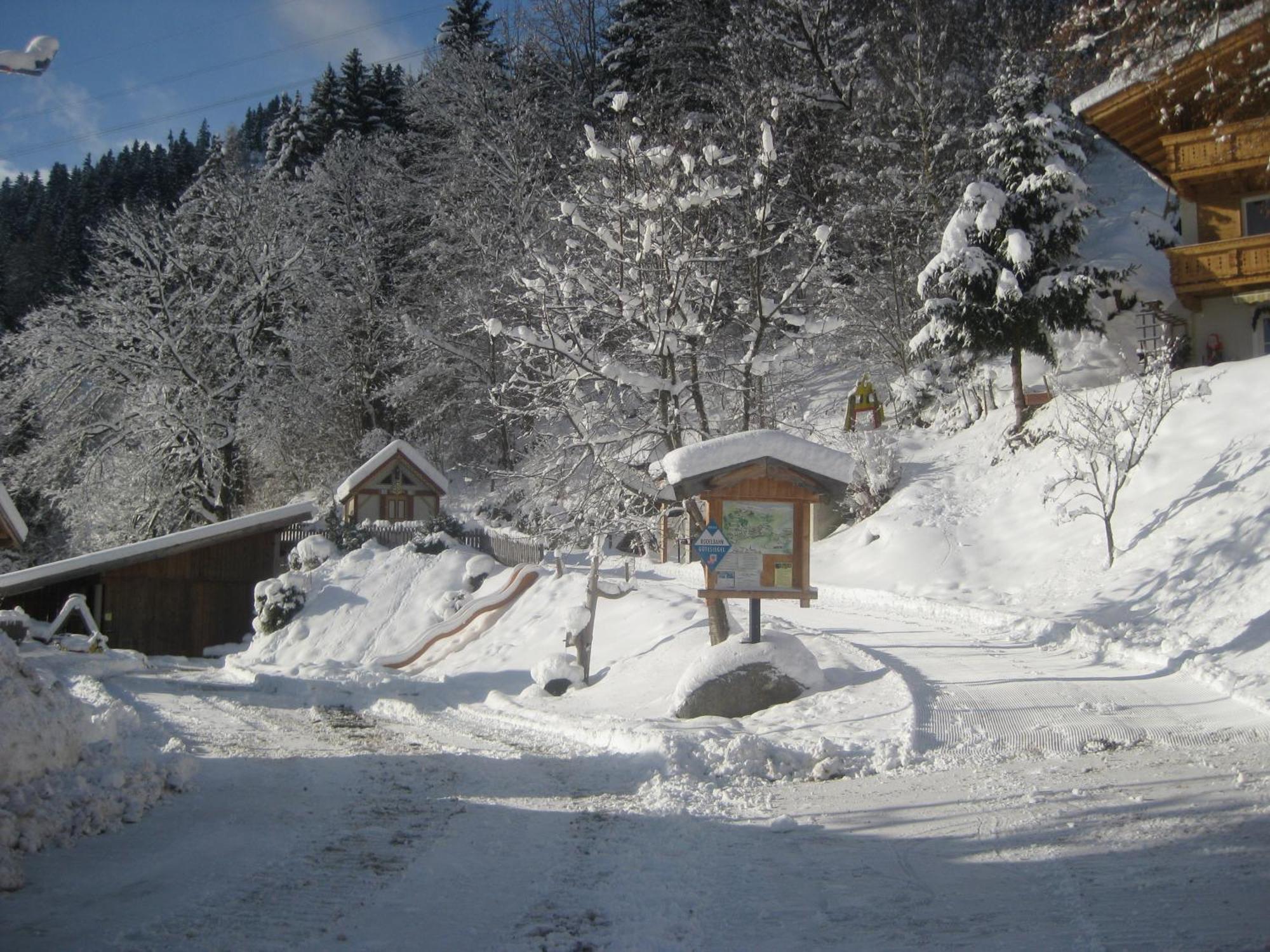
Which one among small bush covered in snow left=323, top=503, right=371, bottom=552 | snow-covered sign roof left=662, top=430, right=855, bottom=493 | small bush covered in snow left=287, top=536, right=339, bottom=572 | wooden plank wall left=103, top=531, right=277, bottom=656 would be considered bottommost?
wooden plank wall left=103, top=531, right=277, bottom=656

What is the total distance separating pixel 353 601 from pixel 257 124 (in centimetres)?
7537

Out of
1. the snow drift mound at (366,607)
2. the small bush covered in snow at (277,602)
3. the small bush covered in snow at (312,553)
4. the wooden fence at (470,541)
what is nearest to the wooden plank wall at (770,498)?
the snow drift mound at (366,607)

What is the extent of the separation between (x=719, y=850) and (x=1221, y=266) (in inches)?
887

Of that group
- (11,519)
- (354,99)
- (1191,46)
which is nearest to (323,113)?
(354,99)

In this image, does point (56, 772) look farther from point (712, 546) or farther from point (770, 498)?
point (770, 498)

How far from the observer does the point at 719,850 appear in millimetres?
6223

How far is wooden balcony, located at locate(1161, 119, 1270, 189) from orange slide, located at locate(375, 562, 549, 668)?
17.5 m

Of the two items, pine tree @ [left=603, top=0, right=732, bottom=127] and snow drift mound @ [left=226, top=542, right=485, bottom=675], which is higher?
pine tree @ [left=603, top=0, right=732, bottom=127]

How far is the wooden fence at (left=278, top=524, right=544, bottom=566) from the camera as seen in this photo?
25031 millimetres

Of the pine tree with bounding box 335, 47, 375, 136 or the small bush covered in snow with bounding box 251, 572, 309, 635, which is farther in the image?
the pine tree with bounding box 335, 47, 375, 136

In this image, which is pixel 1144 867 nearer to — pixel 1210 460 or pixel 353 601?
pixel 1210 460

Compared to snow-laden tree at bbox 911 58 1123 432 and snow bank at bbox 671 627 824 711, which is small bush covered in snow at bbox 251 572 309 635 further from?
snow-laden tree at bbox 911 58 1123 432

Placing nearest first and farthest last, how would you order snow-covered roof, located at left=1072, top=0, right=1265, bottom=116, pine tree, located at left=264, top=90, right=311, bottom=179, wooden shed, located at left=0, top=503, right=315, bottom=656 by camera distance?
snow-covered roof, located at left=1072, top=0, right=1265, bottom=116 < wooden shed, located at left=0, top=503, right=315, bottom=656 < pine tree, located at left=264, top=90, right=311, bottom=179

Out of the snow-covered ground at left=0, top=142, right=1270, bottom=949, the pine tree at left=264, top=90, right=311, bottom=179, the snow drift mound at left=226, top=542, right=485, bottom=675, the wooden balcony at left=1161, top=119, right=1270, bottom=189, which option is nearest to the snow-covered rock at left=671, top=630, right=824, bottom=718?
the snow-covered ground at left=0, top=142, right=1270, bottom=949
